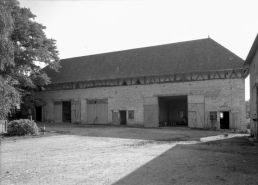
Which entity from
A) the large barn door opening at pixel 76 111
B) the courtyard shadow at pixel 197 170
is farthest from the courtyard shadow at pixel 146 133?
the large barn door opening at pixel 76 111

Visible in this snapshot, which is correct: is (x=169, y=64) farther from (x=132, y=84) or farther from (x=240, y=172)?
(x=240, y=172)

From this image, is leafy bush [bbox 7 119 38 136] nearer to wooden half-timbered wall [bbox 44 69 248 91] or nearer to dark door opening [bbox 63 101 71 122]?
wooden half-timbered wall [bbox 44 69 248 91]

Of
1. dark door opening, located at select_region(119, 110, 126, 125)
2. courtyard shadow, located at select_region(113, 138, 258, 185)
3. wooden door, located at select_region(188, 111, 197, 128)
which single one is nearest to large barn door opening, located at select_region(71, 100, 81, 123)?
dark door opening, located at select_region(119, 110, 126, 125)

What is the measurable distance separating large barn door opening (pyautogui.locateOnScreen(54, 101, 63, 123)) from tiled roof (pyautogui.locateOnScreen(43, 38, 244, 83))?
3.01m

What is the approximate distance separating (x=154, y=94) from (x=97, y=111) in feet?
23.7

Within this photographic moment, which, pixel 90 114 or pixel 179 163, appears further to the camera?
pixel 90 114

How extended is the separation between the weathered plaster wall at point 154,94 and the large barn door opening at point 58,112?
25.4 inches

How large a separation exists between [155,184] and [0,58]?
33.1ft

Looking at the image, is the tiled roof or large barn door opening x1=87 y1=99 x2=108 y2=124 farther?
large barn door opening x1=87 y1=99 x2=108 y2=124

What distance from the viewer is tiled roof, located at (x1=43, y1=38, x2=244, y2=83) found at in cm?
2214

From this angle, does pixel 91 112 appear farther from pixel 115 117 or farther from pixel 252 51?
pixel 252 51

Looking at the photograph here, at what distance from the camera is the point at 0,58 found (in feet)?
38.8

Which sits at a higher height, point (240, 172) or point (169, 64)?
point (169, 64)

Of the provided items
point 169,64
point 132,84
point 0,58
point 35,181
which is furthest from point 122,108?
point 35,181
